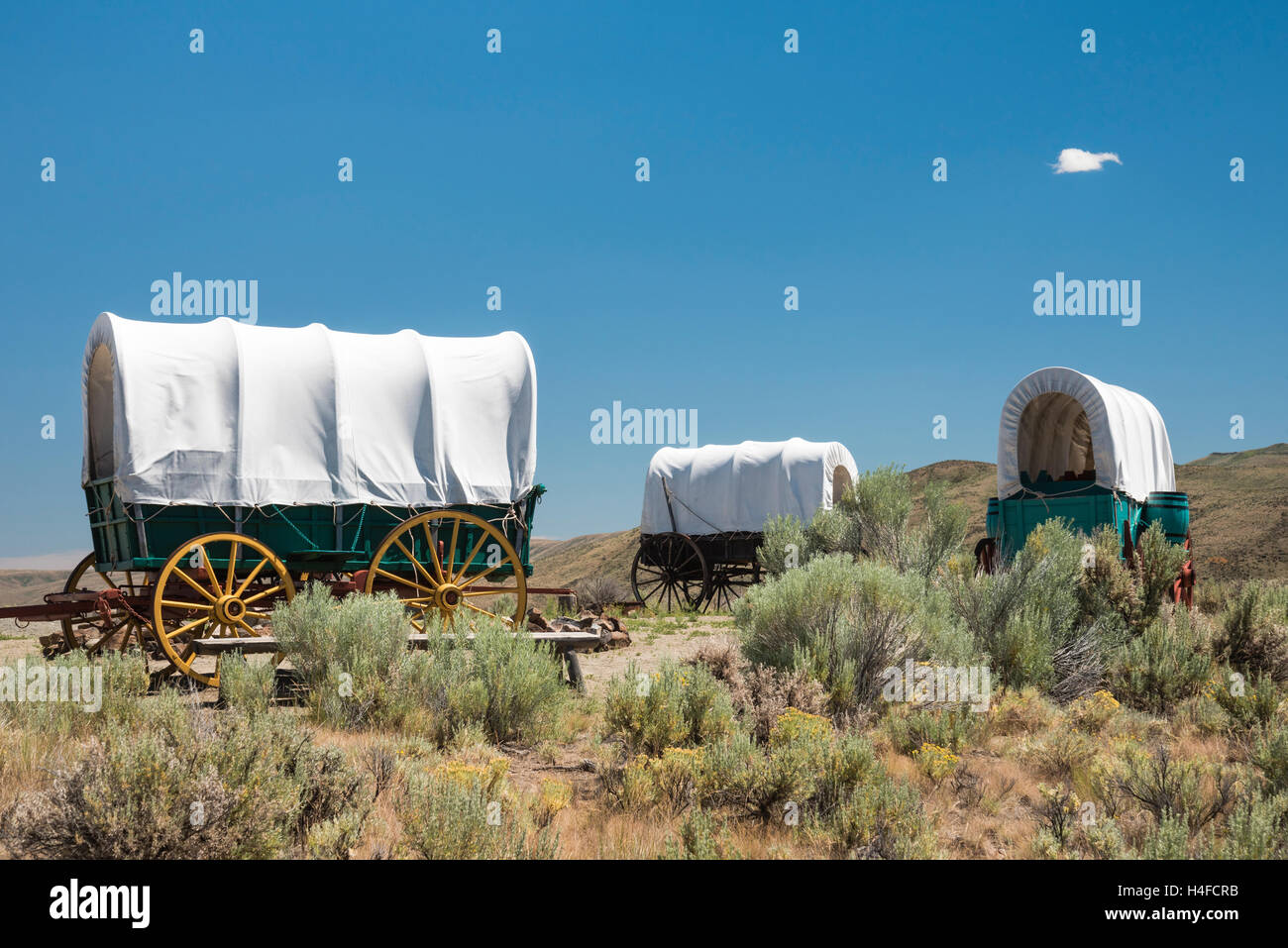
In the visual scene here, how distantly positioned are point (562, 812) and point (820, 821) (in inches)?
46.9

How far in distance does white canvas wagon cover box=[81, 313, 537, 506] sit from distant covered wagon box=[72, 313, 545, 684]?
1cm

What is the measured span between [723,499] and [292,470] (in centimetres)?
1032

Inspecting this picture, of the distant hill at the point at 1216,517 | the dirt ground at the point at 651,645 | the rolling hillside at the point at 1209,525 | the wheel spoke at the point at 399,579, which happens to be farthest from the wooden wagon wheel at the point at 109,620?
the rolling hillside at the point at 1209,525

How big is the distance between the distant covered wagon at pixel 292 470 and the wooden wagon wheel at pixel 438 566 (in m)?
0.02

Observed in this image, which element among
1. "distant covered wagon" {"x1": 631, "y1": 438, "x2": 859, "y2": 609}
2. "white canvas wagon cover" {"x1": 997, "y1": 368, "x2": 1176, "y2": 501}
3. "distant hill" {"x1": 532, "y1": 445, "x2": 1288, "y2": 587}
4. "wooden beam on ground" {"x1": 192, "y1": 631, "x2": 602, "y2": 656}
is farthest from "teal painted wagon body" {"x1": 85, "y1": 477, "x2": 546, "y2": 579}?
"distant covered wagon" {"x1": 631, "y1": 438, "x2": 859, "y2": 609}

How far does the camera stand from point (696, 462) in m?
17.3

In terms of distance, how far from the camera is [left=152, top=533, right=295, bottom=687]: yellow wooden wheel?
263 inches

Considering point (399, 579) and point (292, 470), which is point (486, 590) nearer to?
point (399, 579)

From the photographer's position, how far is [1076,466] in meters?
12.4

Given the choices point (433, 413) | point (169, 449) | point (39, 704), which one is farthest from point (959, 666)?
point (169, 449)

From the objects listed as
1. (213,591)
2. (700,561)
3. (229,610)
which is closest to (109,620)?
(213,591)

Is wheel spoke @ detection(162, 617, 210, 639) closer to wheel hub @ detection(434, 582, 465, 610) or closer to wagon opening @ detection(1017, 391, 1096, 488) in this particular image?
wheel hub @ detection(434, 582, 465, 610)

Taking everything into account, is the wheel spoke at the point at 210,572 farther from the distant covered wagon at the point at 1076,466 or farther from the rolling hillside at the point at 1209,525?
the rolling hillside at the point at 1209,525
